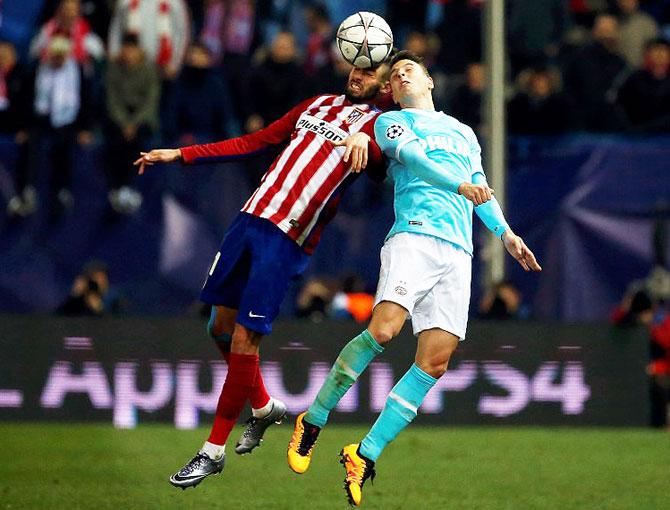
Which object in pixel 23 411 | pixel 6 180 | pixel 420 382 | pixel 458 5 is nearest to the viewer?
pixel 420 382

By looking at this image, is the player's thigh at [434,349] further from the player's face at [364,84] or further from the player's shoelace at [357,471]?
the player's face at [364,84]

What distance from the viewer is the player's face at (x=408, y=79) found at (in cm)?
923

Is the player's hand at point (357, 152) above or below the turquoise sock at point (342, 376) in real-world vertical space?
above

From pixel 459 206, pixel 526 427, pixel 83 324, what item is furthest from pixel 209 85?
pixel 459 206

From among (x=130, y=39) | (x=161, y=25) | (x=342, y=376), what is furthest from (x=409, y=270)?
(x=161, y=25)

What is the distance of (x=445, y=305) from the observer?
29.7ft

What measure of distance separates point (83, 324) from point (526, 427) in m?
3.95

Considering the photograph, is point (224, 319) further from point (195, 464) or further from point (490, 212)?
point (490, 212)

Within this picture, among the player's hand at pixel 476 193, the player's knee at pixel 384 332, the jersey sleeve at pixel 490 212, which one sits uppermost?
the player's hand at pixel 476 193

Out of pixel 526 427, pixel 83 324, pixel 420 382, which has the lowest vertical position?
pixel 526 427

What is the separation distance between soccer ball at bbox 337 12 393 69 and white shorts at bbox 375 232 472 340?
1.03 m

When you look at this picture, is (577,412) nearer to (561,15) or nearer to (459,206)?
(561,15)

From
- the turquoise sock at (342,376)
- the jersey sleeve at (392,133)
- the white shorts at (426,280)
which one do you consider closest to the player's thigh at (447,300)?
the white shorts at (426,280)

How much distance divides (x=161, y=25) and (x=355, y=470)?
8.85 m
